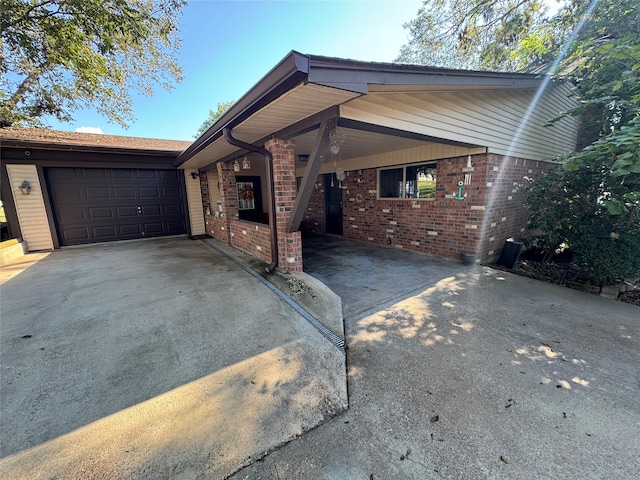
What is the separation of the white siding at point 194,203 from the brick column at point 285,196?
530 centimetres

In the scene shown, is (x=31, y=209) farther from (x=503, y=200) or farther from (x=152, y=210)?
(x=503, y=200)

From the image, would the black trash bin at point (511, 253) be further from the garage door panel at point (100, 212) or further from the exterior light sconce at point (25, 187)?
the exterior light sconce at point (25, 187)

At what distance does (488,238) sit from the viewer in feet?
17.6

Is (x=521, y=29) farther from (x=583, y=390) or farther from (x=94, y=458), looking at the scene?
(x=94, y=458)

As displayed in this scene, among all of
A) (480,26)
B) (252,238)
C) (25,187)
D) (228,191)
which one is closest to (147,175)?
(25,187)

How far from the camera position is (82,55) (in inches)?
242

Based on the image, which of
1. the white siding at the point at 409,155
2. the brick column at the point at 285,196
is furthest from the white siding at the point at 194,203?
the brick column at the point at 285,196

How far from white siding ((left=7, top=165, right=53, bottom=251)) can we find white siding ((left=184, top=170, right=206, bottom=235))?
11.1 ft

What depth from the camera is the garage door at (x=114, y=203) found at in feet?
22.7

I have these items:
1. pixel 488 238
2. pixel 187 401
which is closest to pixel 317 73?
pixel 187 401

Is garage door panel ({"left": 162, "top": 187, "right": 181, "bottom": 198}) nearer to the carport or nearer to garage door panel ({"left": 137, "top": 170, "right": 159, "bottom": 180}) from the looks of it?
garage door panel ({"left": 137, "top": 170, "right": 159, "bottom": 180})

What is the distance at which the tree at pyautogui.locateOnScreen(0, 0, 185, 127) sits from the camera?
5.27 metres

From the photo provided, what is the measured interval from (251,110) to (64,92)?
919 centimetres

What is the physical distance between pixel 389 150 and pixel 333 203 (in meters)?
2.87
